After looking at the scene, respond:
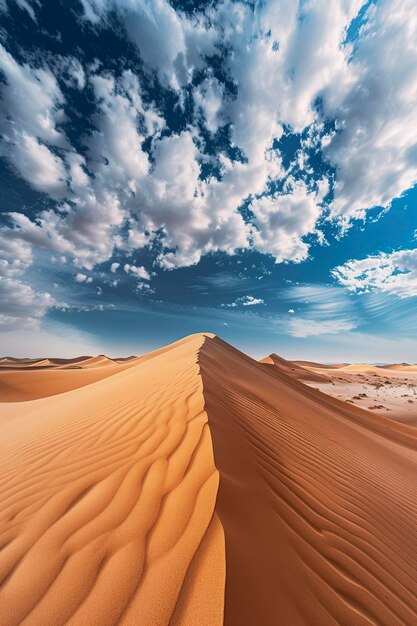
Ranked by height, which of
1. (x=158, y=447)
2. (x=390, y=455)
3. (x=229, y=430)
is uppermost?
(x=229, y=430)

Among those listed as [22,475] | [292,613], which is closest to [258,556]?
[292,613]

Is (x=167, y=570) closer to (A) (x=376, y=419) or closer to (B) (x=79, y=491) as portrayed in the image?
(B) (x=79, y=491)

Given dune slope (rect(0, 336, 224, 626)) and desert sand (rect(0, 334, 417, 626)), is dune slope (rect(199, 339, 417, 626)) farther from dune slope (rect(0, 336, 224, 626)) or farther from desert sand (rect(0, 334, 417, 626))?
dune slope (rect(0, 336, 224, 626))

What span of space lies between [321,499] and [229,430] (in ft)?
3.24

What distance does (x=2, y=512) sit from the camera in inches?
82.7

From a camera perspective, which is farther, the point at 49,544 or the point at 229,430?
the point at 229,430

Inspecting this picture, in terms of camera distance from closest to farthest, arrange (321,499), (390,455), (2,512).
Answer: (2,512) → (321,499) → (390,455)

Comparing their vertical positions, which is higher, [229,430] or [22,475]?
[229,430]

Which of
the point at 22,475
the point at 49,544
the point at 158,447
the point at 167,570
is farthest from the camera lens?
the point at 22,475

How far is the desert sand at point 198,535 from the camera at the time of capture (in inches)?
47.6

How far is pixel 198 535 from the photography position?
1.47 m

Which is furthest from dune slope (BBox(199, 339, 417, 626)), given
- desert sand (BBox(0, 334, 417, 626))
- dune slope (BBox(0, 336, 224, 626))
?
dune slope (BBox(0, 336, 224, 626))

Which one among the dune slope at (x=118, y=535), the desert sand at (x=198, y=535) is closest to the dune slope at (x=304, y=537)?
the desert sand at (x=198, y=535)

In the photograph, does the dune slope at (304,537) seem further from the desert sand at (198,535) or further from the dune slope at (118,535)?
the dune slope at (118,535)
